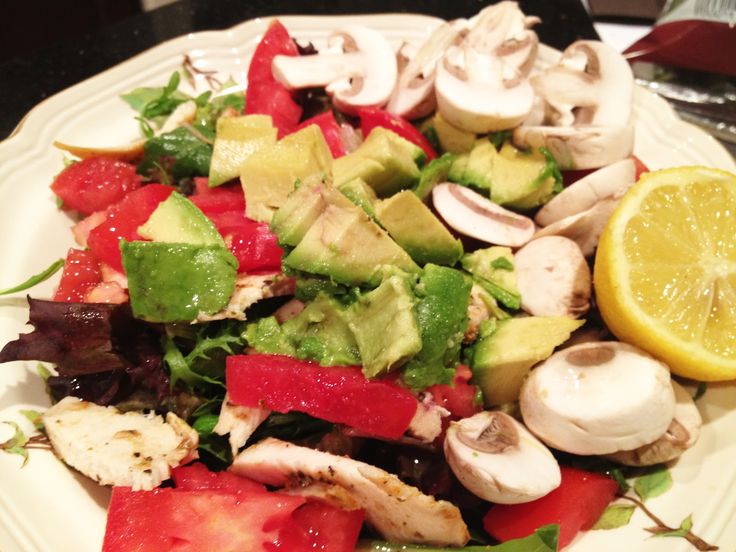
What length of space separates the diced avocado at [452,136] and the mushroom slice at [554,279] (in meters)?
0.48

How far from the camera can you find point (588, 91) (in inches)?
Result: 85.7

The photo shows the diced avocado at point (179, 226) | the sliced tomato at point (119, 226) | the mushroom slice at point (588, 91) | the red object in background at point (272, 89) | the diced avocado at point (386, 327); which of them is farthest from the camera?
the red object in background at point (272, 89)

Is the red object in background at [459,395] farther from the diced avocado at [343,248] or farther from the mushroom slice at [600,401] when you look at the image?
the diced avocado at [343,248]

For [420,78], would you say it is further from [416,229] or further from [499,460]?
[499,460]

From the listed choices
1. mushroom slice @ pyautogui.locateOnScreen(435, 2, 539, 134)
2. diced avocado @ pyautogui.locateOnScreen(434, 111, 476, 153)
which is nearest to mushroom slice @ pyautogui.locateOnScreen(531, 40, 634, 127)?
mushroom slice @ pyautogui.locateOnScreen(435, 2, 539, 134)

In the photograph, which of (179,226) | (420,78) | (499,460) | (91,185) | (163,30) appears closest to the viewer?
(499,460)

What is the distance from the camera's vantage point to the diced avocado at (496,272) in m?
1.80

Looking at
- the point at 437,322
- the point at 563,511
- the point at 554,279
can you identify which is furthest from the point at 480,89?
the point at 563,511

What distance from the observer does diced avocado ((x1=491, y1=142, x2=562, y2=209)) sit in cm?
199

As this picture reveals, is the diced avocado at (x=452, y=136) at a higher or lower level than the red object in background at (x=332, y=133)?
lower

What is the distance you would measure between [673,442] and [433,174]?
1022mm

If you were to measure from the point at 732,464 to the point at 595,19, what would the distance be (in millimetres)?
3157

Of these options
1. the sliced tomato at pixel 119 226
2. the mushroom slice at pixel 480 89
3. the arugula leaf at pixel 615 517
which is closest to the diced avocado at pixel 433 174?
the mushroom slice at pixel 480 89

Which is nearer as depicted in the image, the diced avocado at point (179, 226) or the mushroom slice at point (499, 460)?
the mushroom slice at point (499, 460)
